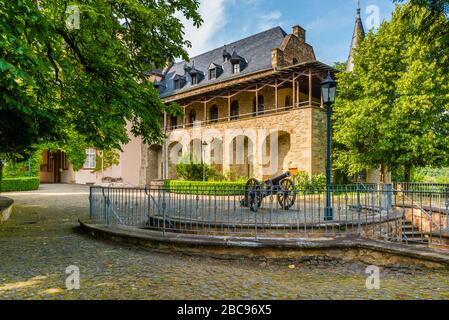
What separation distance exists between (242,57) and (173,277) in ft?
83.0

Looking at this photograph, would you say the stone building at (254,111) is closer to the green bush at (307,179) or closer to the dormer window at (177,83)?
the dormer window at (177,83)

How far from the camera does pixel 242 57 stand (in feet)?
90.3

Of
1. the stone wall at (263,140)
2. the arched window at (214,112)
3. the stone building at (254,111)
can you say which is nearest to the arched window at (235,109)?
the stone building at (254,111)

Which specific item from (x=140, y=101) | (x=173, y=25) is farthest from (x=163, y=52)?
(x=140, y=101)

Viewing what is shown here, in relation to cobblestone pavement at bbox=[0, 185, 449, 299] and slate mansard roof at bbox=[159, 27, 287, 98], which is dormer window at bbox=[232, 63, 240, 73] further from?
cobblestone pavement at bbox=[0, 185, 449, 299]

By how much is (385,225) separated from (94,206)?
8.22 metres

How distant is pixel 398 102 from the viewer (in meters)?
17.2

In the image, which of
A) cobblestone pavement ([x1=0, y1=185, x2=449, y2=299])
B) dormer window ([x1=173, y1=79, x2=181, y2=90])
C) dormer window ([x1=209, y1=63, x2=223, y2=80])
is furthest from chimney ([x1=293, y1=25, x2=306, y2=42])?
cobblestone pavement ([x1=0, y1=185, x2=449, y2=299])

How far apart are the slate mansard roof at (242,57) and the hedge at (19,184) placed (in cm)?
1384

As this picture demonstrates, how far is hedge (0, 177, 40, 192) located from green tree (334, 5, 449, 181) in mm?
21402

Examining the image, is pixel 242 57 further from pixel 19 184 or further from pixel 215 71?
pixel 19 184

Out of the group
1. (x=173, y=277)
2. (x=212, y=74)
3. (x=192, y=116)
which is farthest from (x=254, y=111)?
(x=173, y=277)

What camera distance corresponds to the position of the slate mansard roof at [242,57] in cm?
2573
